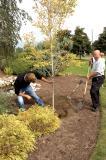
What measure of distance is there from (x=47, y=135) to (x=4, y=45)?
6.41 meters

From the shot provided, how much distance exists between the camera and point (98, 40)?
5719cm

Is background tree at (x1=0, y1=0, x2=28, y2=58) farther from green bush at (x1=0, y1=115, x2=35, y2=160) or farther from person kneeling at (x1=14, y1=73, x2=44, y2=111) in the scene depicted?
green bush at (x1=0, y1=115, x2=35, y2=160)

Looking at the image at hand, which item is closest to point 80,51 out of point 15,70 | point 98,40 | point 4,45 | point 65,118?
point 98,40

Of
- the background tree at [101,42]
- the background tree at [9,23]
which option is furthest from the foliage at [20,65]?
the background tree at [101,42]

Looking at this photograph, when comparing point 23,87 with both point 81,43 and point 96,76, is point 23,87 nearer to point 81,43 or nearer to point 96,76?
point 96,76

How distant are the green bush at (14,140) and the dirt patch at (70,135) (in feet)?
0.74

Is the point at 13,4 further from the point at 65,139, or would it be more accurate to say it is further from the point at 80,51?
the point at 80,51

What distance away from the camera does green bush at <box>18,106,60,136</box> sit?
948 centimetres

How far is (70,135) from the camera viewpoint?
31.9 feet

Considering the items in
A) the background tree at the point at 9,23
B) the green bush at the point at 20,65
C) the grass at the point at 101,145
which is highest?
the background tree at the point at 9,23

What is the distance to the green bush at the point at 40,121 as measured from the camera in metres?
9.48

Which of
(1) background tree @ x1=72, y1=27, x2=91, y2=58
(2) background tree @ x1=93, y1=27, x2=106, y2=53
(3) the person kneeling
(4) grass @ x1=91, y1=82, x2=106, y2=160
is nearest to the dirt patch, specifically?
(4) grass @ x1=91, y1=82, x2=106, y2=160

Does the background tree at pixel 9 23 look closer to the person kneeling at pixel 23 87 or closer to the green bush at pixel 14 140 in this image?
the person kneeling at pixel 23 87

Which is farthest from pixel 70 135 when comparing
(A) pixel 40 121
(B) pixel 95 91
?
(B) pixel 95 91
